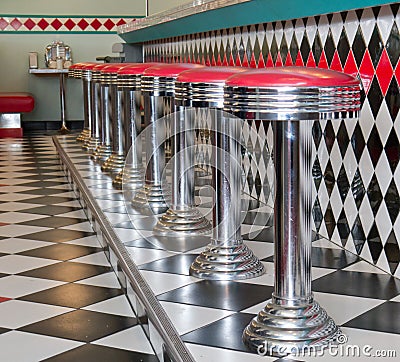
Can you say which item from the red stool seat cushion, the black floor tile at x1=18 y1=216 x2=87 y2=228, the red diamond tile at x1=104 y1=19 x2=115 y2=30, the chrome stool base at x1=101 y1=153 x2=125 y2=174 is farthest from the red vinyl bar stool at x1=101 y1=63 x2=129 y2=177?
the red diamond tile at x1=104 y1=19 x2=115 y2=30

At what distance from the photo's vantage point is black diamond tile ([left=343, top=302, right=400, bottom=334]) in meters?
2.21

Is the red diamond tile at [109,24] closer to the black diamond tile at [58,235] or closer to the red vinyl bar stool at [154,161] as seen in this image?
the red vinyl bar stool at [154,161]

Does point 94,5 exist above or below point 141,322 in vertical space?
above

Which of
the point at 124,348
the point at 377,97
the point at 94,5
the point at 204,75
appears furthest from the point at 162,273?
the point at 94,5

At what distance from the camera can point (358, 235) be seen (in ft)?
9.80

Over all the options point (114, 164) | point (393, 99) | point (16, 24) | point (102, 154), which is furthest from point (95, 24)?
point (393, 99)

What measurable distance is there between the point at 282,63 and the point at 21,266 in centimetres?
157

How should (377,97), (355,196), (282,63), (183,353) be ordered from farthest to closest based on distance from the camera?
(282,63) → (355,196) → (377,97) → (183,353)

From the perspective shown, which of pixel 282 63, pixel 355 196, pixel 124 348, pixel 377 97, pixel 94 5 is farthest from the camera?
pixel 94 5

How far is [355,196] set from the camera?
301 centimetres

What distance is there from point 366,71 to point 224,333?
1.21 meters

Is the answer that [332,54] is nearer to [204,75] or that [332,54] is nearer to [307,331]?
[204,75]

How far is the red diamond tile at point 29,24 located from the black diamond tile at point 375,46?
809cm

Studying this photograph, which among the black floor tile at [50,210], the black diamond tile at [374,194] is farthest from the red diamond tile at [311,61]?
the black floor tile at [50,210]
